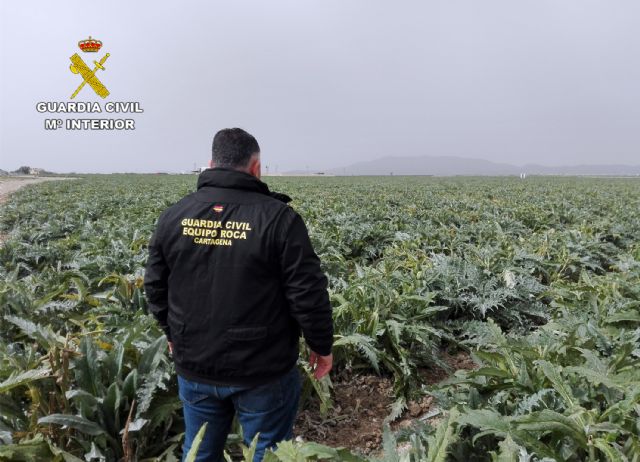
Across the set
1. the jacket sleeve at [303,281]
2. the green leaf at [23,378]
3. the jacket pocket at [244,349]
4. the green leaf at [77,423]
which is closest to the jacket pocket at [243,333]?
the jacket pocket at [244,349]

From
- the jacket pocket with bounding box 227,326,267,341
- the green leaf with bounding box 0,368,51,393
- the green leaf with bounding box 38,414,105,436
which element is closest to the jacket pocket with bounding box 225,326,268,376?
the jacket pocket with bounding box 227,326,267,341

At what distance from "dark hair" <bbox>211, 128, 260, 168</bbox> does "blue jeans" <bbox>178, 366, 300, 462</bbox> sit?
3.78 ft

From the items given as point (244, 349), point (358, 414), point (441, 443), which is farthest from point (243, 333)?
point (358, 414)

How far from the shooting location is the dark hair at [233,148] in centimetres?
208

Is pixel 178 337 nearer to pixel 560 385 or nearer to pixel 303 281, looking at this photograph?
pixel 303 281

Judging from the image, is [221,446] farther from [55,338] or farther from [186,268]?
[55,338]

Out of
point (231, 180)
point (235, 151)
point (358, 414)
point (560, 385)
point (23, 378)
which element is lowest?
point (358, 414)

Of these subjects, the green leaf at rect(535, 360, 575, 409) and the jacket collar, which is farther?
the green leaf at rect(535, 360, 575, 409)

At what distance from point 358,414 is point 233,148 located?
8.47 ft

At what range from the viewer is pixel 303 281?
80.5 inches

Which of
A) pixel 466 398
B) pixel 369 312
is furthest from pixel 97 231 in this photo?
pixel 466 398

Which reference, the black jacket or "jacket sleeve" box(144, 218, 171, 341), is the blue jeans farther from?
"jacket sleeve" box(144, 218, 171, 341)

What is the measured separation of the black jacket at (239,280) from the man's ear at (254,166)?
6 centimetres

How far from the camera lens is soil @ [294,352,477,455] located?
3.26 meters
